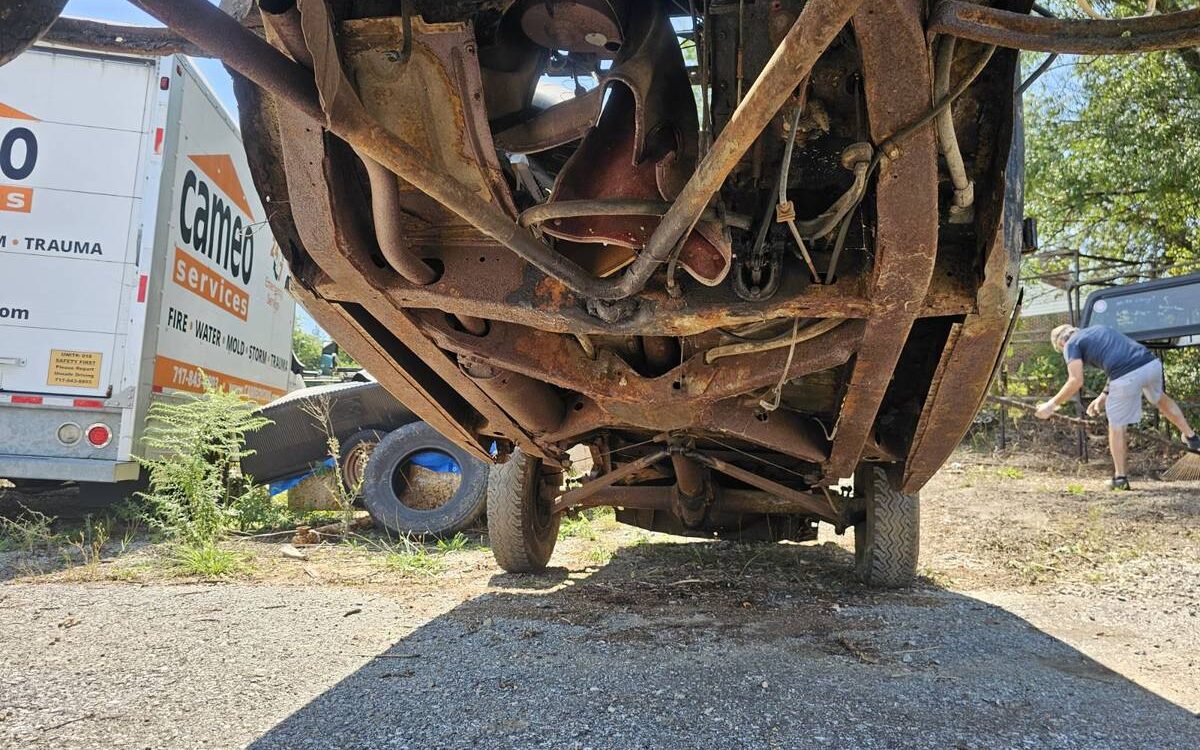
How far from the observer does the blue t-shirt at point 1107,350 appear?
7.10 metres

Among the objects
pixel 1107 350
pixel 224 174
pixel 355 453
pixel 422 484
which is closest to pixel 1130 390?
pixel 1107 350

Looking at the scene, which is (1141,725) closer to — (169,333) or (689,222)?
(689,222)

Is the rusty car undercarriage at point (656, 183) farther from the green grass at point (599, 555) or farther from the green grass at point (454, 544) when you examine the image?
the green grass at point (454, 544)

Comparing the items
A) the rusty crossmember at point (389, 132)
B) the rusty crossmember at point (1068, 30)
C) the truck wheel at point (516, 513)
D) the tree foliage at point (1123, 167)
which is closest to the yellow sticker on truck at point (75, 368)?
the truck wheel at point (516, 513)

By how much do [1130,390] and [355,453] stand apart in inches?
273

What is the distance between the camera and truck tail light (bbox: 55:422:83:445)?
16.0 ft

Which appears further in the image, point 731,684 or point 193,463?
point 193,463

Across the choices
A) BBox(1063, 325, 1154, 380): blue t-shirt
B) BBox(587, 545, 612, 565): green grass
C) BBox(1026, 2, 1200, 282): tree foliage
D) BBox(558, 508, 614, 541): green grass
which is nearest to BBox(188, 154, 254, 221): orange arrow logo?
BBox(558, 508, 614, 541): green grass

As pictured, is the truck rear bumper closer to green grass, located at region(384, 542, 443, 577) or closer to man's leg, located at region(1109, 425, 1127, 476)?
green grass, located at region(384, 542, 443, 577)

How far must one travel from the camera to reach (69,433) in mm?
4875

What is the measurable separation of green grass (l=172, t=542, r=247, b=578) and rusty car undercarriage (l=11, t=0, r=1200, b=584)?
2000 mm

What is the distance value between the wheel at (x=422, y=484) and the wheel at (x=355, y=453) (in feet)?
1.57

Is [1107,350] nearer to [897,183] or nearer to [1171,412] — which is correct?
[1171,412]

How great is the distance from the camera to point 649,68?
1791mm
